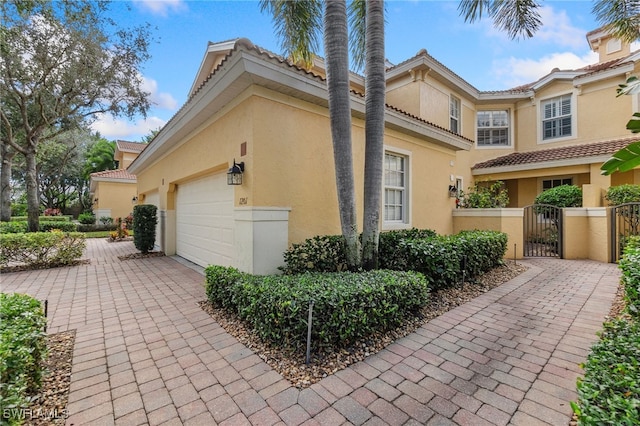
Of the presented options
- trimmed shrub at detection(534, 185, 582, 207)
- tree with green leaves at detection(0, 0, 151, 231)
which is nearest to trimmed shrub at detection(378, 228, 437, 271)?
trimmed shrub at detection(534, 185, 582, 207)

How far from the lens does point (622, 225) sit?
845 cm

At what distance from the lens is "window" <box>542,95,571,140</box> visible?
13250mm

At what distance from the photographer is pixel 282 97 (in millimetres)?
5266

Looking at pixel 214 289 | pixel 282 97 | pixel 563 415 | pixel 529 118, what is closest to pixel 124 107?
pixel 282 97

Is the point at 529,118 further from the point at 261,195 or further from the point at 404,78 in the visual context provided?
the point at 261,195

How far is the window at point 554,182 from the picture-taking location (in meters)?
12.7

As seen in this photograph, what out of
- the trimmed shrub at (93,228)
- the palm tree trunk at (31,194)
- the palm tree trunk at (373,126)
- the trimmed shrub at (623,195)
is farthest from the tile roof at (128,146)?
the trimmed shrub at (623,195)

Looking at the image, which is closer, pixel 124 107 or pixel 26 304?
pixel 26 304

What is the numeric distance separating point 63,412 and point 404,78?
43.0 ft

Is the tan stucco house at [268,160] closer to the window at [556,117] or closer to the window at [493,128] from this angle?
the window at [493,128]

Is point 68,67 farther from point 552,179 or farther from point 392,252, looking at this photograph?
point 552,179

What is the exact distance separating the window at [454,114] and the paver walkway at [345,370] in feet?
31.2

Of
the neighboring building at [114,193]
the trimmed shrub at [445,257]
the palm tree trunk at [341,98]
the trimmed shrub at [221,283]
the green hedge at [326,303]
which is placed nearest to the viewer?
the green hedge at [326,303]

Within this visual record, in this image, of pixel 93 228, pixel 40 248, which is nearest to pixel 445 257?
pixel 40 248
